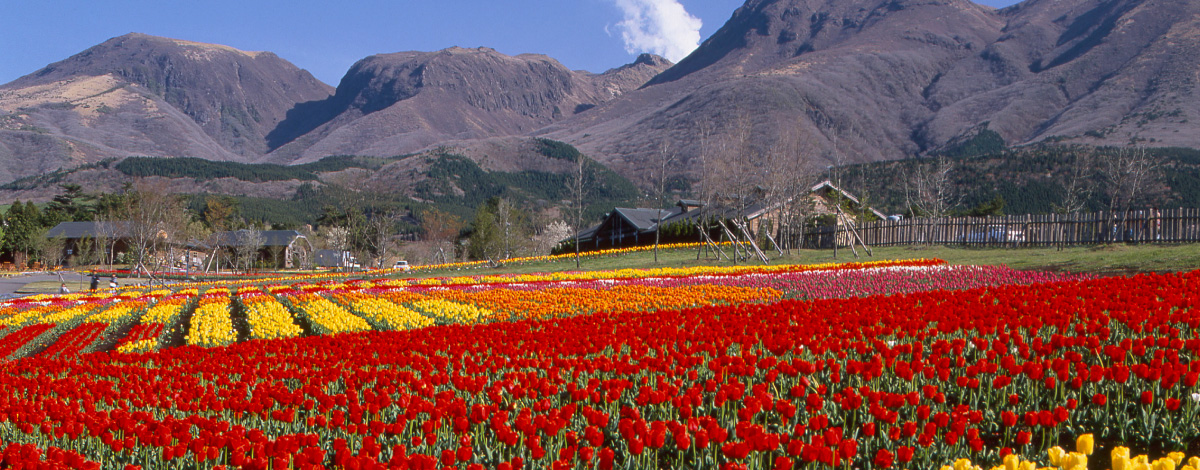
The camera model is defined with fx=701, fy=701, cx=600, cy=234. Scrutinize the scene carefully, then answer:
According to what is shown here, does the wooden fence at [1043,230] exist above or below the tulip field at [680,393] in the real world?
above

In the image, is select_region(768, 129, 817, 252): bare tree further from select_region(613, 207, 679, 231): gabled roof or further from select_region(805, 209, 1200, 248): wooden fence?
select_region(613, 207, 679, 231): gabled roof

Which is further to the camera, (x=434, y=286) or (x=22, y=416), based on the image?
(x=434, y=286)

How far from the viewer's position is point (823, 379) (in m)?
5.54

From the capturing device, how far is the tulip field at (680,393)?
376cm

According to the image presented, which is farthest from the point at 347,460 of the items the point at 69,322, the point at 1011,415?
the point at 69,322

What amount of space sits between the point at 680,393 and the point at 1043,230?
27.0m

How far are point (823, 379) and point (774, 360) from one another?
0.53 meters

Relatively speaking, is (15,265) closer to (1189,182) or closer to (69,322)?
(69,322)

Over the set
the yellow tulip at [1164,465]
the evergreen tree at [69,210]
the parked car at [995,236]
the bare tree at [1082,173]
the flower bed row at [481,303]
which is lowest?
the flower bed row at [481,303]

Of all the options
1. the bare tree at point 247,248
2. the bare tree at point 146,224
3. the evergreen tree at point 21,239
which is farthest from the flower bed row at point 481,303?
the evergreen tree at point 21,239

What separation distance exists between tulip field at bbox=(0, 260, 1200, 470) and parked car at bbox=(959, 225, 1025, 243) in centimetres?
2015

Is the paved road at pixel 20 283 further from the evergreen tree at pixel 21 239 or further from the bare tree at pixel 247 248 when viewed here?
the evergreen tree at pixel 21 239

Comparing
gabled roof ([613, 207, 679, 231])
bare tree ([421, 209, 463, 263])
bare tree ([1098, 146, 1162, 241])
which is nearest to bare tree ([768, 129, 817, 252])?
bare tree ([1098, 146, 1162, 241])

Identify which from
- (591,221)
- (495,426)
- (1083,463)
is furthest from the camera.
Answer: (591,221)
